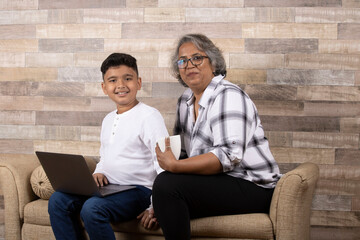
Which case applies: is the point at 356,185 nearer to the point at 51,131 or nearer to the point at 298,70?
the point at 298,70

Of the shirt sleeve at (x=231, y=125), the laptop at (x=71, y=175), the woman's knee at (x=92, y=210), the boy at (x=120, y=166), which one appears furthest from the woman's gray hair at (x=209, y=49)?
the woman's knee at (x=92, y=210)

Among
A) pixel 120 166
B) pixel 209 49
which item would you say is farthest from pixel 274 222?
pixel 209 49

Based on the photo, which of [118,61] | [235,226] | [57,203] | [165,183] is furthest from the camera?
[118,61]

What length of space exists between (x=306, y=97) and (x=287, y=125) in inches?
8.6

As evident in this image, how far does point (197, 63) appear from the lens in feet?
6.86

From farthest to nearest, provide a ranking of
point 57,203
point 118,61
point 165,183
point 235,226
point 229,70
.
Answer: point 229,70, point 118,61, point 57,203, point 235,226, point 165,183

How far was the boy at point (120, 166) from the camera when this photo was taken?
186 centimetres

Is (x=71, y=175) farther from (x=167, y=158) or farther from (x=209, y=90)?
(x=209, y=90)

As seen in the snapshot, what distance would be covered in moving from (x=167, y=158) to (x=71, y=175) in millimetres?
470

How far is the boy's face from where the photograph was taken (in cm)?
215

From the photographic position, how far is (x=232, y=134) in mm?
1796

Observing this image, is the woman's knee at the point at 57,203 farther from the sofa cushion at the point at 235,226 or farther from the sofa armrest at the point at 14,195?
the sofa cushion at the point at 235,226

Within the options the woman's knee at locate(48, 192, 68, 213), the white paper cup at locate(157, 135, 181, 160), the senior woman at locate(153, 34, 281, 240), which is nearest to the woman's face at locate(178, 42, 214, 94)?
the senior woman at locate(153, 34, 281, 240)

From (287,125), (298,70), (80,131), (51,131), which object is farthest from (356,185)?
(51,131)
